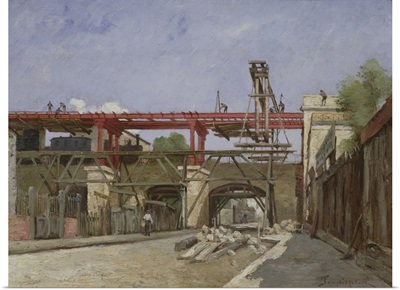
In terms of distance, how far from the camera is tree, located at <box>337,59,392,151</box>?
938 centimetres

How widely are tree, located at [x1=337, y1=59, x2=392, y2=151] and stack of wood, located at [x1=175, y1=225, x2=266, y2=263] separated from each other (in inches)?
114

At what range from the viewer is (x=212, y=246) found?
457 inches

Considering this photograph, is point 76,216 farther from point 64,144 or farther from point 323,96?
point 323,96

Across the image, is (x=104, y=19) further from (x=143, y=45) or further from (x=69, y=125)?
(x=69, y=125)

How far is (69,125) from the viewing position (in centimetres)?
1150

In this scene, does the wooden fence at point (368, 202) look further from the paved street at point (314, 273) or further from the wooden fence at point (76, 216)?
the wooden fence at point (76, 216)

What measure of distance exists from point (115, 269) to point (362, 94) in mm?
5059

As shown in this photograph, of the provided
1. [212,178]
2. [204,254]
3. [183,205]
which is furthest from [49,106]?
[183,205]

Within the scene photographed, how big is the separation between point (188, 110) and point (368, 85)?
122 inches

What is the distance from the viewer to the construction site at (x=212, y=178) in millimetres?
8808

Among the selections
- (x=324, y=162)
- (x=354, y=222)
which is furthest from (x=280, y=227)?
(x=354, y=222)

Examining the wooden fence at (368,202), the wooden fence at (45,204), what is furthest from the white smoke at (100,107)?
the wooden fence at (368,202)

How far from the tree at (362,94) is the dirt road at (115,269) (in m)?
3.03

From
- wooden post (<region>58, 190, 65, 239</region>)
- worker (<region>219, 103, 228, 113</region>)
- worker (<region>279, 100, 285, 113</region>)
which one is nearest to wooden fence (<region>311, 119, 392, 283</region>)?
worker (<region>279, 100, 285, 113</region>)
